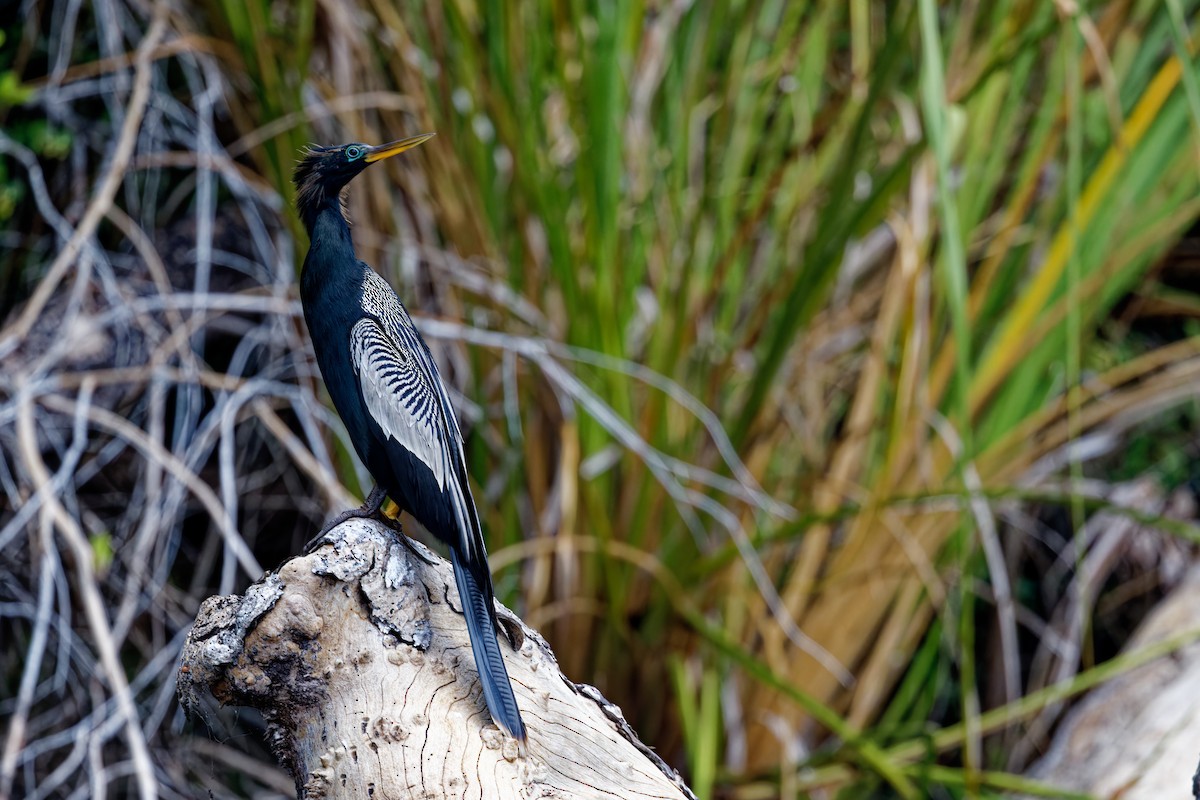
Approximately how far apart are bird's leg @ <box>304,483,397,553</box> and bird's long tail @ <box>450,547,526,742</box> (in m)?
0.11

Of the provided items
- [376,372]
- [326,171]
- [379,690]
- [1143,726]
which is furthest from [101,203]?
[1143,726]

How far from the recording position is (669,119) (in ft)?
5.86

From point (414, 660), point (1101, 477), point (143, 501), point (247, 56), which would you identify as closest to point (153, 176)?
point (247, 56)

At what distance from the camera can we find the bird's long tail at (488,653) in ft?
2.72

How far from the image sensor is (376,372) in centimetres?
99

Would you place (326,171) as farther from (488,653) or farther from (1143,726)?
(1143,726)

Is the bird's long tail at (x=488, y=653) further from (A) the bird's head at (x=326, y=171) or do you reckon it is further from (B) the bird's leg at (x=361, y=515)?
(A) the bird's head at (x=326, y=171)

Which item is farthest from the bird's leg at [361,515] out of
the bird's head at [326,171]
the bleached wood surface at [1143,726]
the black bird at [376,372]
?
the bleached wood surface at [1143,726]

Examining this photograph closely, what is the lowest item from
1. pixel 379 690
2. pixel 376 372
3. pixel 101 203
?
pixel 379 690

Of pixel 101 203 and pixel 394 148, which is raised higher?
pixel 101 203

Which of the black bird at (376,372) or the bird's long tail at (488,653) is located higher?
the black bird at (376,372)

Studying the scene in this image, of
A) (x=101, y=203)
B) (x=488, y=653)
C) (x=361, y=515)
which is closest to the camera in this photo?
(x=488, y=653)

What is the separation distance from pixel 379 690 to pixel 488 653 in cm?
10

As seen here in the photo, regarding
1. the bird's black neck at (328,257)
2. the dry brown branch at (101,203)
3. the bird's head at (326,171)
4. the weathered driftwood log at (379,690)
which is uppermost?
the dry brown branch at (101,203)
